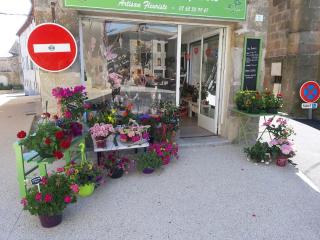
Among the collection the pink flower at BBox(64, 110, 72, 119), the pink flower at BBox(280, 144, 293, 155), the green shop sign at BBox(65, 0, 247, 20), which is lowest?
the pink flower at BBox(280, 144, 293, 155)

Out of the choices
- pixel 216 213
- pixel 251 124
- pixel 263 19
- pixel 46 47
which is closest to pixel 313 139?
pixel 251 124

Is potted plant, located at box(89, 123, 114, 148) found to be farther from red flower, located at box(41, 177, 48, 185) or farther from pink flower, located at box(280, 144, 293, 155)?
pink flower, located at box(280, 144, 293, 155)

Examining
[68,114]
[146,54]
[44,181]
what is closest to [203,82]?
[146,54]

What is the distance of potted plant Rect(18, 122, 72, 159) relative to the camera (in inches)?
102

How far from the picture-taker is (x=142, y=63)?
4828 mm

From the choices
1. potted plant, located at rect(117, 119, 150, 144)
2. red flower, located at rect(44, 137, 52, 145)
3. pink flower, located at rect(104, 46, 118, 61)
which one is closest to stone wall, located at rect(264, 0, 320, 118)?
pink flower, located at rect(104, 46, 118, 61)

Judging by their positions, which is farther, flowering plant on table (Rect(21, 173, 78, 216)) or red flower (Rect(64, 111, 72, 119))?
red flower (Rect(64, 111, 72, 119))

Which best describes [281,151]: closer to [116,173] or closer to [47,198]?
[116,173]

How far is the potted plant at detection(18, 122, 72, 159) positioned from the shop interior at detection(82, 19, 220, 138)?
1.75m

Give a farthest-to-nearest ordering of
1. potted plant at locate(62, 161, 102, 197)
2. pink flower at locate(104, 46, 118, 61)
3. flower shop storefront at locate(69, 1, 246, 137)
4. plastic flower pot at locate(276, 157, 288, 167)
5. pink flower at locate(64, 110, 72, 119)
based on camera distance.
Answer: pink flower at locate(104, 46, 118, 61), flower shop storefront at locate(69, 1, 246, 137), plastic flower pot at locate(276, 157, 288, 167), pink flower at locate(64, 110, 72, 119), potted plant at locate(62, 161, 102, 197)

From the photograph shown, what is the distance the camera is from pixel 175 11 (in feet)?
12.9

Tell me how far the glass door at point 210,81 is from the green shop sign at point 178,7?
2.10 ft

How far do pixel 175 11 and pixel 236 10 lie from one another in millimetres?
1161

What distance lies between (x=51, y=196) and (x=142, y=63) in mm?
3213
